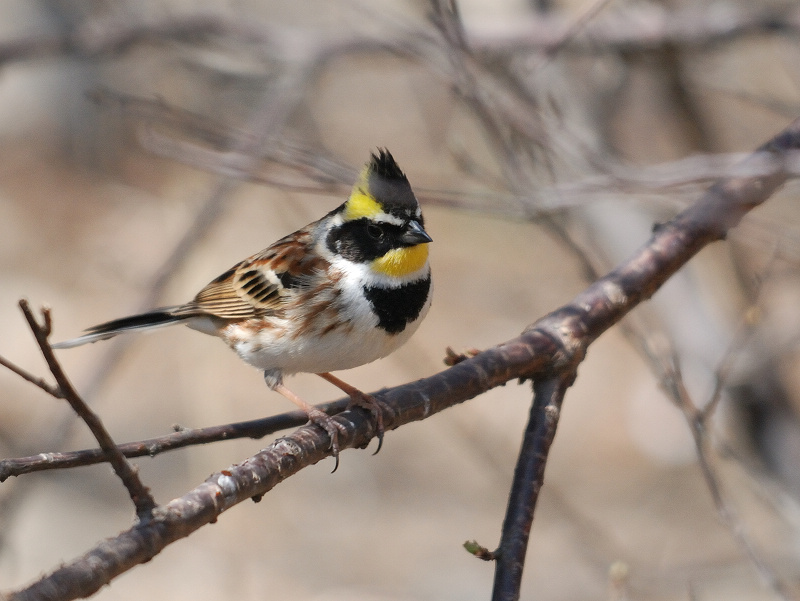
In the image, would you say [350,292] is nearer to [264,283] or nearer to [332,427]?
[264,283]

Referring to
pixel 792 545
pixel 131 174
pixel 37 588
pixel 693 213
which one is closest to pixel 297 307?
pixel 693 213

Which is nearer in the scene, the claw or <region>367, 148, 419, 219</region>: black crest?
the claw

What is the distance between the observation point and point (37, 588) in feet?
5.85

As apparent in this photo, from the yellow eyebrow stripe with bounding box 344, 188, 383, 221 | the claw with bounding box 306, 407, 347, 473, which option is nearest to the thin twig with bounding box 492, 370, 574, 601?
the claw with bounding box 306, 407, 347, 473

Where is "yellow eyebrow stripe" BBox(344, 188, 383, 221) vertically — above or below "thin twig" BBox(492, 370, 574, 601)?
above

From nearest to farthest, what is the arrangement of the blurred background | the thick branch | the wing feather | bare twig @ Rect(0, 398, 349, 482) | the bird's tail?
the thick branch < bare twig @ Rect(0, 398, 349, 482) < the wing feather < the bird's tail < the blurred background

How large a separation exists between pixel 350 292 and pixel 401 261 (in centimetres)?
28

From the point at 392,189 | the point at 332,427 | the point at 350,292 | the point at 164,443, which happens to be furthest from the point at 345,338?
the point at 164,443

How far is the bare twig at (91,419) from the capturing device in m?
1.76

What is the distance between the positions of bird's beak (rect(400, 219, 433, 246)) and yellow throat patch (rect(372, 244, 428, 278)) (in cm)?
7

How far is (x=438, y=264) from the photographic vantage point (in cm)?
1181

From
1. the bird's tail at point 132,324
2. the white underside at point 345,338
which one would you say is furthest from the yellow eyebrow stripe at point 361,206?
the bird's tail at point 132,324

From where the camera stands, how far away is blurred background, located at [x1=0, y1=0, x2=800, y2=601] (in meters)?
4.68

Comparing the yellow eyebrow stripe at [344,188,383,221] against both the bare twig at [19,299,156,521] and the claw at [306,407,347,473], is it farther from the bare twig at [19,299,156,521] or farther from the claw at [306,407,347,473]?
the bare twig at [19,299,156,521]
